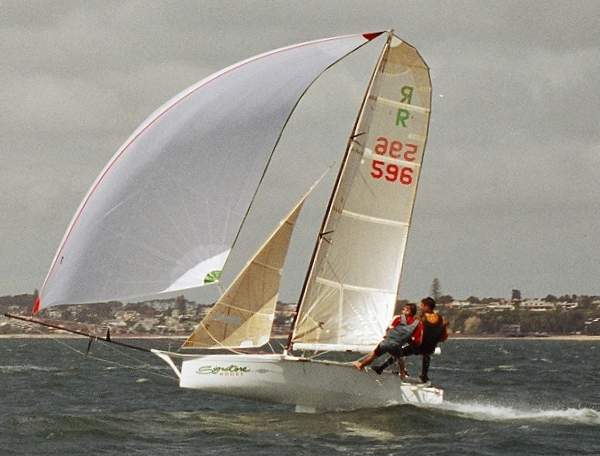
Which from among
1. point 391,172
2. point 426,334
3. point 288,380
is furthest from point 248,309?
point 391,172

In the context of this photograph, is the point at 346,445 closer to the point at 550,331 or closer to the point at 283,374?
the point at 283,374

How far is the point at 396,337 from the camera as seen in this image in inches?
789

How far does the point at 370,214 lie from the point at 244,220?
10.9 ft

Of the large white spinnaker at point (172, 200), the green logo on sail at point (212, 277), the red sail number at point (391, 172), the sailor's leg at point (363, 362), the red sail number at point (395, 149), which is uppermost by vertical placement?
the red sail number at point (395, 149)

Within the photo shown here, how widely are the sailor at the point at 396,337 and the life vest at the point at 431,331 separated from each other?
0.18m

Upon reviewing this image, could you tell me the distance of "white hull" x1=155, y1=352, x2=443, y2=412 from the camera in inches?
771

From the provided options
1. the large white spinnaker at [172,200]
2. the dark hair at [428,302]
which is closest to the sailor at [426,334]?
the dark hair at [428,302]

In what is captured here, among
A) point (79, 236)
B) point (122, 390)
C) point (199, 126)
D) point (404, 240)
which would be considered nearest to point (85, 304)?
point (79, 236)

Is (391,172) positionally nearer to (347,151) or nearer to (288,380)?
(347,151)

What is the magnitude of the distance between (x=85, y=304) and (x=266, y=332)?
3.39 m

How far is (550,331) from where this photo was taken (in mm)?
196375

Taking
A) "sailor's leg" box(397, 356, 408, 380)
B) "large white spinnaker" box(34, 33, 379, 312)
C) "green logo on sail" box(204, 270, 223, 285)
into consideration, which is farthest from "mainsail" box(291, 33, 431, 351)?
"green logo on sail" box(204, 270, 223, 285)

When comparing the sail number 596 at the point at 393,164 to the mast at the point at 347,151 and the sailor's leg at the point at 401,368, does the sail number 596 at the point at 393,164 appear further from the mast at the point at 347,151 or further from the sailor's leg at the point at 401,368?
the sailor's leg at the point at 401,368

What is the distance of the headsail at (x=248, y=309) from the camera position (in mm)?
20109
